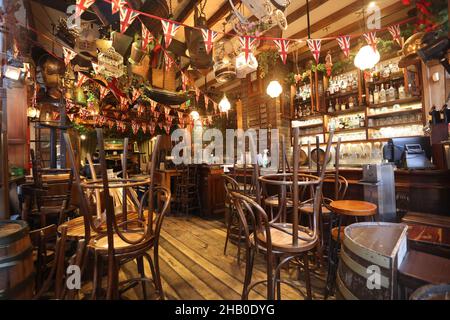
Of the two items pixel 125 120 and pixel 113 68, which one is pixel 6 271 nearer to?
pixel 113 68

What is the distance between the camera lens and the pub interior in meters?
1.25

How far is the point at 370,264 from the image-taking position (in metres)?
0.87

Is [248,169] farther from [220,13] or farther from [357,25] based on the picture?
[357,25]

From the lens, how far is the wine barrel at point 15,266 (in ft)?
3.50

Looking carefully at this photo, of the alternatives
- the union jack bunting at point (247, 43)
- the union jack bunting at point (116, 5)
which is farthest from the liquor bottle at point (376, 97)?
the union jack bunting at point (116, 5)

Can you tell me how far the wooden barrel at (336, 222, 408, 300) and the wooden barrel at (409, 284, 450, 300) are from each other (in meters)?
0.13

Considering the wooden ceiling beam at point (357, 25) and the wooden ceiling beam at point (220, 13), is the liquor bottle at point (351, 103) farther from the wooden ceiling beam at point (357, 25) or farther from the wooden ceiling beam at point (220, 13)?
the wooden ceiling beam at point (220, 13)

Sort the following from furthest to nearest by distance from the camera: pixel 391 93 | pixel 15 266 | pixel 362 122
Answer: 1. pixel 362 122
2. pixel 391 93
3. pixel 15 266

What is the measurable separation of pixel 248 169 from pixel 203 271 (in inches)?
72.9

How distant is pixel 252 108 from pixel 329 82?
2192 millimetres

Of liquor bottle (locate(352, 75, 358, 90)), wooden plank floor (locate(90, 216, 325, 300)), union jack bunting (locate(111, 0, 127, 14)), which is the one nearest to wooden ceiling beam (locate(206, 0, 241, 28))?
union jack bunting (locate(111, 0, 127, 14))

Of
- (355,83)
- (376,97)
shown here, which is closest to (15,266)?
(376,97)

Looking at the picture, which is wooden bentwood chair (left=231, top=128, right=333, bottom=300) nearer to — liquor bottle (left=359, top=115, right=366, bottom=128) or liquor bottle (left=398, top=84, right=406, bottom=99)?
liquor bottle (left=398, top=84, right=406, bottom=99)

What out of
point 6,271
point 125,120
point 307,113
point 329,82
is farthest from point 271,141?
point 125,120
